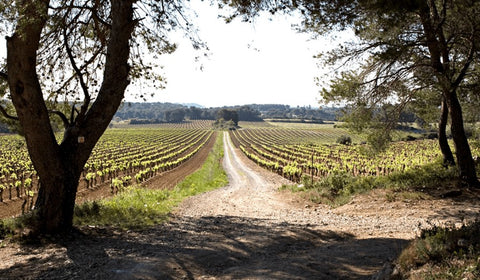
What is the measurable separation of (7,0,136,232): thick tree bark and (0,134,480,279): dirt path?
0.83m

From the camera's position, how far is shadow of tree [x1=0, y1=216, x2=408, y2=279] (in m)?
4.44

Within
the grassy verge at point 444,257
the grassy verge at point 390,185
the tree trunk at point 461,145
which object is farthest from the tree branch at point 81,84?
the tree trunk at point 461,145

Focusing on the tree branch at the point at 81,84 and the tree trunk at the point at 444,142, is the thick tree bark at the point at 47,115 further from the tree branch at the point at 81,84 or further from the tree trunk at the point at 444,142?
the tree trunk at the point at 444,142

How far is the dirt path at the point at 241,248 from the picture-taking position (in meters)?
4.50

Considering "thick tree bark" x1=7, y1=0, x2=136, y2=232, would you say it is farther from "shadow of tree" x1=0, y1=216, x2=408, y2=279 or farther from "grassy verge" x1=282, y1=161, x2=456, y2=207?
"grassy verge" x1=282, y1=161, x2=456, y2=207

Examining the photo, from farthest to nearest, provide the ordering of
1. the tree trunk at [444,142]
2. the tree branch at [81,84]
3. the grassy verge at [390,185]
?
the tree trunk at [444,142] < the grassy verge at [390,185] < the tree branch at [81,84]

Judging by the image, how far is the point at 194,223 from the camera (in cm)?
848

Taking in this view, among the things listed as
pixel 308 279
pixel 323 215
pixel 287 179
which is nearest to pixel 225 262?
pixel 308 279

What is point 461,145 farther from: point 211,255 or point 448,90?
point 211,255

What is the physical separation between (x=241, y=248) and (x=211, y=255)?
63 cm

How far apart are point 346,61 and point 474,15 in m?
3.67

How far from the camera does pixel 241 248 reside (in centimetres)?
577

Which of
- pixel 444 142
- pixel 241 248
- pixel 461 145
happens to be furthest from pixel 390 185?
pixel 241 248

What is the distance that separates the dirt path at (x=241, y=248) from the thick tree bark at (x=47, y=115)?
83 cm
